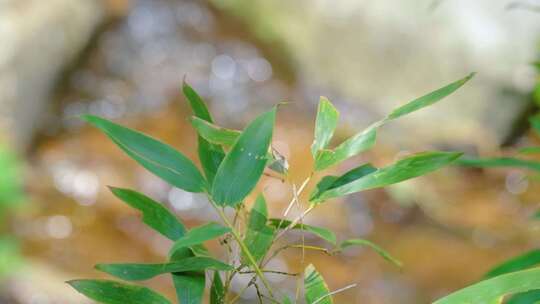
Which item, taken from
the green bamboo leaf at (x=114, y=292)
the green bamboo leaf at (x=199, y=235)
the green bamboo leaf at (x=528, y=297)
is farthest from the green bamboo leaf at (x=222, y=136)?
the green bamboo leaf at (x=528, y=297)

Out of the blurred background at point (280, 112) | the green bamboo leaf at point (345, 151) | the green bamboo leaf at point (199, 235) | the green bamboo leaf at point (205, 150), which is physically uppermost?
the green bamboo leaf at point (205, 150)

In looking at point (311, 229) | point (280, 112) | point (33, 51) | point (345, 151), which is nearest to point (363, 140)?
point (345, 151)

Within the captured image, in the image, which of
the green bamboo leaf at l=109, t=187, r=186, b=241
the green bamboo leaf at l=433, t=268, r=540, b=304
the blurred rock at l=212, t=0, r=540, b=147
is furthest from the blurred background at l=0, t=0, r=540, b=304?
the green bamboo leaf at l=433, t=268, r=540, b=304

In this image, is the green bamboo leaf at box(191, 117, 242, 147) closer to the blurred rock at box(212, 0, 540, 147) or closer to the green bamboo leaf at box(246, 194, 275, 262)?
the green bamboo leaf at box(246, 194, 275, 262)

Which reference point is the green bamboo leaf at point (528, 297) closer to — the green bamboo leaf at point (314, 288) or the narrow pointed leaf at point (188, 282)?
the green bamboo leaf at point (314, 288)

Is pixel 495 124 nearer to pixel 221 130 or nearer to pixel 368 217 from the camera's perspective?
pixel 368 217
